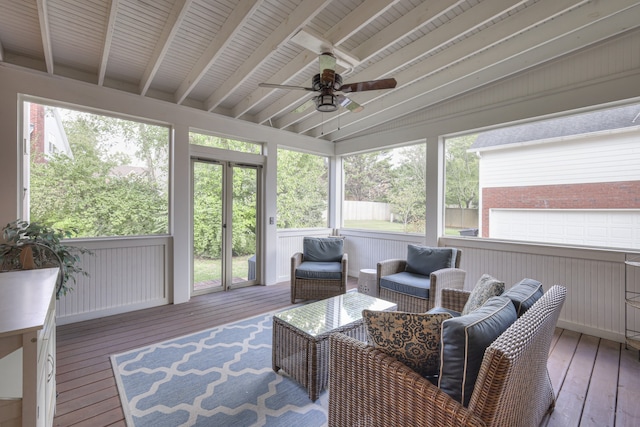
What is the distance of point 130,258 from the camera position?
12.2 feet

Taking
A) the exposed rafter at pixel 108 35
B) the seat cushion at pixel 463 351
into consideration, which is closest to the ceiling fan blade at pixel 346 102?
the exposed rafter at pixel 108 35

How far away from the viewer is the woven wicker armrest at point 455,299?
8.54 feet

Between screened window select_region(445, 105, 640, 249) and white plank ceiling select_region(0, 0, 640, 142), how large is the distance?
0.83 meters

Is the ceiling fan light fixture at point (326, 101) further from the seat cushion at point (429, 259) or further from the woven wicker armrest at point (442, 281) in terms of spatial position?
the seat cushion at point (429, 259)

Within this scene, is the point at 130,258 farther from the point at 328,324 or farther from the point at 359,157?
the point at 359,157

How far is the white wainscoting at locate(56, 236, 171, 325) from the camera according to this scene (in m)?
3.37

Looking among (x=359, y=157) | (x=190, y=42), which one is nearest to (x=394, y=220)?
(x=359, y=157)

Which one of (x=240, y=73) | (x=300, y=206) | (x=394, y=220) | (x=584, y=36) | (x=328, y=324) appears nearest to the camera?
(x=328, y=324)

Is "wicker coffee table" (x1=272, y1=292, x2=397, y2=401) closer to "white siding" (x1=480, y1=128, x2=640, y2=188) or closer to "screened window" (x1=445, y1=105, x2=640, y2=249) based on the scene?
"screened window" (x1=445, y1=105, x2=640, y2=249)

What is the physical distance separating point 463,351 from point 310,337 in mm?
1132

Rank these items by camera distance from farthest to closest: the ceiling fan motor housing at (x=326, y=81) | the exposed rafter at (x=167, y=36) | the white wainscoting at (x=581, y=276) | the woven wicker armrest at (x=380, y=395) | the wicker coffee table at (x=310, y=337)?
1. the white wainscoting at (x=581, y=276)
2. the ceiling fan motor housing at (x=326, y=81)
3. the exposed rafter at (x=167, y=36)
4. the wicker coffee table at (x=310, y=337)
5. the woven wicker armrest at (x=380, y=395)

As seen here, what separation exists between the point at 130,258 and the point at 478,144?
16.1 feet

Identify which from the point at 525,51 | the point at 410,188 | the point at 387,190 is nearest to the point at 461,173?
the point at 410,188

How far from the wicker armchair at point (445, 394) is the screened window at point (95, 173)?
3.36 metres
